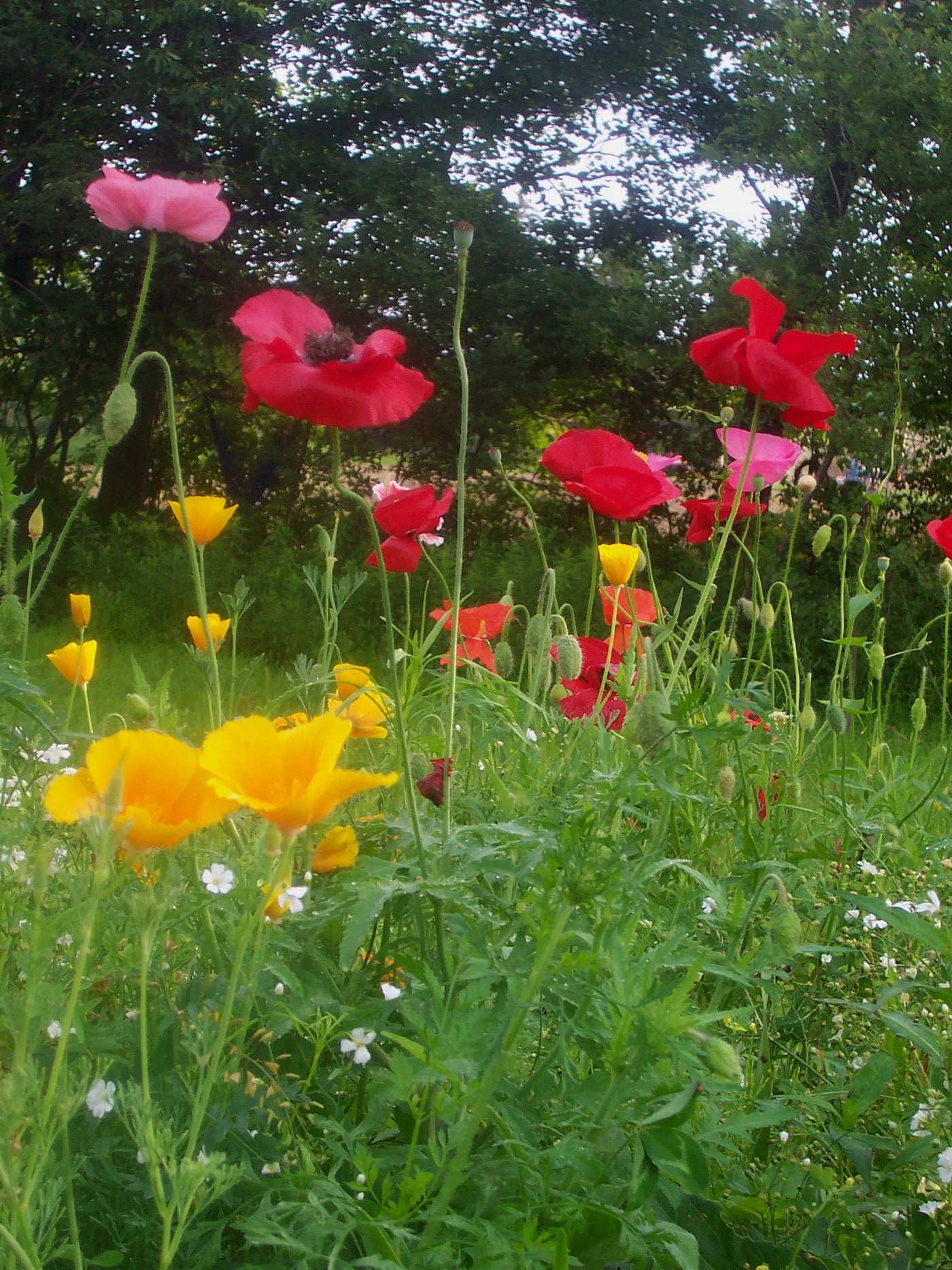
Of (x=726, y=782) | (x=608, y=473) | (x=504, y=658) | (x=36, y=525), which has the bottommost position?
(x=504, y=658)

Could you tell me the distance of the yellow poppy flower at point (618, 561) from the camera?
1629 mm

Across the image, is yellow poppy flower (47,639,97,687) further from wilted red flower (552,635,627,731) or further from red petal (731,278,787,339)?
red petal (731,278,787,339)

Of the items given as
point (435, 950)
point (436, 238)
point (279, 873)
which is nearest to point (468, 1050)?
point (279, 873)

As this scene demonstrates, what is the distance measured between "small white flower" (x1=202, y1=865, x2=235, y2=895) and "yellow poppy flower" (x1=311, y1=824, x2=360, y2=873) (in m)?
0.11

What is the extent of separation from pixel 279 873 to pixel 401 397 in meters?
0.62

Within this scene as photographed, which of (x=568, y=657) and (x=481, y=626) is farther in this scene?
(x=481, y=626)

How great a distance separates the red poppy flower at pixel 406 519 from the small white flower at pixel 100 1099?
87 cm

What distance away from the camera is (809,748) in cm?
192

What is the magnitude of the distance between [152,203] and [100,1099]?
0.97 m

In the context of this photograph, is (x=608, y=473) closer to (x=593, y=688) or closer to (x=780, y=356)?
(x=780, y=356)

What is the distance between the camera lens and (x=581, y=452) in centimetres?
171

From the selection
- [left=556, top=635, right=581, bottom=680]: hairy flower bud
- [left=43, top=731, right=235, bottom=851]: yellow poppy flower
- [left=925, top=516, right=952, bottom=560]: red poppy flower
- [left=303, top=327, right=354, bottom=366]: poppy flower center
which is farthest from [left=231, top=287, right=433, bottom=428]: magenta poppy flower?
[left=925, top=516, right=952, bottom=560]: red poppy flower

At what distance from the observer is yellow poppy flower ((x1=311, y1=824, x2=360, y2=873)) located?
118 centimetres

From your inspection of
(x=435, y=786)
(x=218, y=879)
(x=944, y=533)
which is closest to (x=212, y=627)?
(x=435, y=786)
